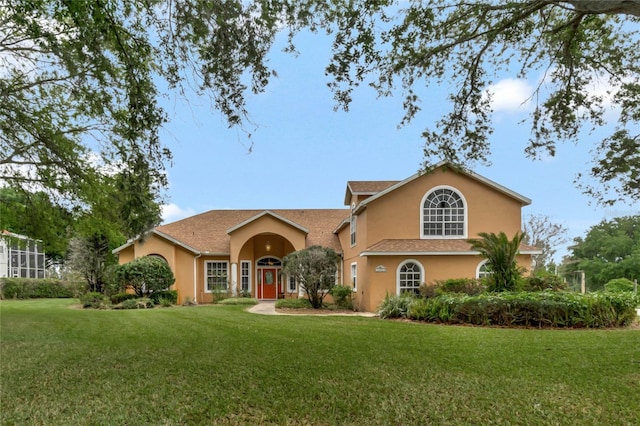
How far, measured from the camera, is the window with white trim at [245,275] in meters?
25.0

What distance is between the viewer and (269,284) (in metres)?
26.2

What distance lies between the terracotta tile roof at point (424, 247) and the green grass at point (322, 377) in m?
6.09

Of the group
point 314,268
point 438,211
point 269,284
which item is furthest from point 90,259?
point 438,211

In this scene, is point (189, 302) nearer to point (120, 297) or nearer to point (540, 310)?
point (120, 297)

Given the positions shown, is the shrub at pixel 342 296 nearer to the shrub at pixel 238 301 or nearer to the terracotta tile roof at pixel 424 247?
the terracotta tile roof at pixel 424 247

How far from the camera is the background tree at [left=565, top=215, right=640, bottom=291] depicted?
41.6 metres

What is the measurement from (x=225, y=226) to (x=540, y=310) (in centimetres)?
2063

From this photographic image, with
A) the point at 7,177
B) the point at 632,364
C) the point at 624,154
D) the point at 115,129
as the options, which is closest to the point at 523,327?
the point at 632,364

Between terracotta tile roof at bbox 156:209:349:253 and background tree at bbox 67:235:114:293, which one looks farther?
terracotta tile roof at bbox 156:209:349:253

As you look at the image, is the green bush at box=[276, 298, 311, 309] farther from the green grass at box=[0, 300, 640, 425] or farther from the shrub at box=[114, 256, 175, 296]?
the green grass at box=[0, 300, 640, 425]

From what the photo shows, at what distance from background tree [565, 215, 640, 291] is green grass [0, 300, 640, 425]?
3800cm

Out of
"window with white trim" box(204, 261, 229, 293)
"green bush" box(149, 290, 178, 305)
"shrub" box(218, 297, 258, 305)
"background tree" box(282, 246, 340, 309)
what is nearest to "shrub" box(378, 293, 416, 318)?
"background tree" box(282, 246, 340, 309)

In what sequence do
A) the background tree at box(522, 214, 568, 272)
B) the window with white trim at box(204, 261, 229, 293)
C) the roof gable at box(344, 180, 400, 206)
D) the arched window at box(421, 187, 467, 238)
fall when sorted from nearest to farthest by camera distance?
1. the arched window at box(421, 187, 467, 238)
2. the roof gable at box(344, 180, 400, 206)
3. the window with white trim at box(204, 261, 229, 293)
4. the background tree at box(522, 214, 568, 272)

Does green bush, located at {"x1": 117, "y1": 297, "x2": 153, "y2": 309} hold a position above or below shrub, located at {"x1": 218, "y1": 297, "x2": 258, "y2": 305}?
above
